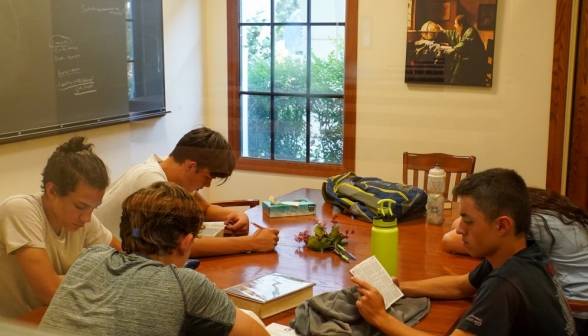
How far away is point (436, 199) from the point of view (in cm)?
240

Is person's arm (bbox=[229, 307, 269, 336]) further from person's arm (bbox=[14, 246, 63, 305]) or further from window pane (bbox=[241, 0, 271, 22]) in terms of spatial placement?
window pane (bbox=[241, 0, 271, 22])

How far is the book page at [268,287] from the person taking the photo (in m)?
1.57

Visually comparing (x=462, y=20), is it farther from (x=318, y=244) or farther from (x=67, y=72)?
(x=67, y=72)

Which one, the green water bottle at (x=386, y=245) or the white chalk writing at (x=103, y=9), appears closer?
the green water bottle at (x=386, y=245)

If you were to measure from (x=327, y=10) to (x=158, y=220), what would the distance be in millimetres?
1232

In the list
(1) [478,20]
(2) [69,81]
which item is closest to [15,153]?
(2) [69,81]

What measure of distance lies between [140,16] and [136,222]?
111cm

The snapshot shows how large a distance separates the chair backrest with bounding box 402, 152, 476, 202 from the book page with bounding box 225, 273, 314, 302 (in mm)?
789

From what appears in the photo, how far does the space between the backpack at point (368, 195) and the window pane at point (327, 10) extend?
58 cm

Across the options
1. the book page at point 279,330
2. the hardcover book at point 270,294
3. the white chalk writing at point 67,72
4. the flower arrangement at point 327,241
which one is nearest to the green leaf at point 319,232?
the flower arrangement at point 327,241

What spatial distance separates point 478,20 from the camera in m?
2.11

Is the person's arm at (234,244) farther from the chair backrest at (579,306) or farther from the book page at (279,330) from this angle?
the chair backrest at (579,306)

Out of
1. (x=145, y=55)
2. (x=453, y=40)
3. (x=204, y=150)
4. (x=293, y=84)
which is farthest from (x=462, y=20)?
(x=145, y=55)

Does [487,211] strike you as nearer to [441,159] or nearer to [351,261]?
[351,261]
